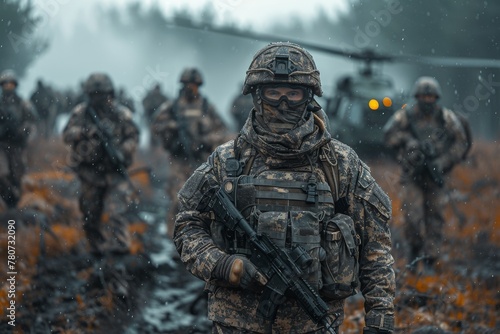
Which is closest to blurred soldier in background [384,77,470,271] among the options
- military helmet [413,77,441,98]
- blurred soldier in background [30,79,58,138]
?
military helmet [413,77,441,98]

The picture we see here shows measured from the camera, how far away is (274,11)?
116ft

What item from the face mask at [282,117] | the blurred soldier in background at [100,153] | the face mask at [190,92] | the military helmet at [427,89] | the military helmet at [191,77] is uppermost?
the military helmet at [191,77]

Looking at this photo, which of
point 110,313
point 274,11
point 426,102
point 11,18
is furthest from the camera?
point 274,11

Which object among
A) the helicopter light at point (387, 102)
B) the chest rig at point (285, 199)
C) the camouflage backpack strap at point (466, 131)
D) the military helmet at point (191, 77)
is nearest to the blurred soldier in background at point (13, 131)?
the military helmet at point (191, 77)

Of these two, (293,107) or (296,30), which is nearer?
(293,107)

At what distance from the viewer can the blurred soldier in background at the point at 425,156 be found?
8.93m

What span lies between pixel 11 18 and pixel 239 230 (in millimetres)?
13155

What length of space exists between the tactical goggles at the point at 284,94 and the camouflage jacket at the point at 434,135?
18.0ft

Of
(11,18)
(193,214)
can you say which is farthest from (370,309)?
(11,18)


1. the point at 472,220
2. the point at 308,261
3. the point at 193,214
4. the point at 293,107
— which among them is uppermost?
the point at 472,220

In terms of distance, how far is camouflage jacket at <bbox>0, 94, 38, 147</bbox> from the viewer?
11328 millimetres

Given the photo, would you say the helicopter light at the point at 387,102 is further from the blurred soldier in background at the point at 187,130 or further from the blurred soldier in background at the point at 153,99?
the blurred soldier in background at the point at 153,99

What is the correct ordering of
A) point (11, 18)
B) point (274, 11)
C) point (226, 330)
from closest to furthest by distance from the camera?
point (226, 330) < point (11, 18) < point (274, 11)

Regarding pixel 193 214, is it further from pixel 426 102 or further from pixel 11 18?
pixel 11 18
